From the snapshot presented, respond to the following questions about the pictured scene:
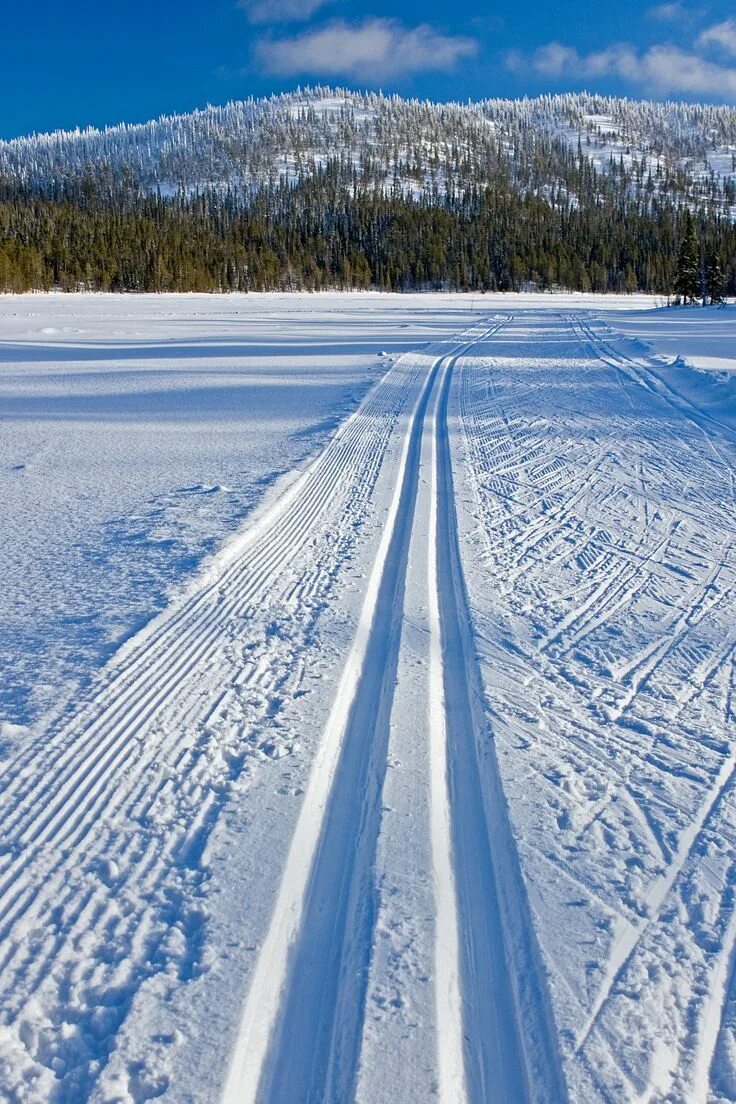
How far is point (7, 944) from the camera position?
2.10 m

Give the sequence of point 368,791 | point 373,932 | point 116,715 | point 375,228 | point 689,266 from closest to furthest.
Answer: point 373,932
point 368,791
point 116,715
point 689,266
point 375,228

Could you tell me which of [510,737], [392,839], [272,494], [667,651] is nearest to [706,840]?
[510,737]

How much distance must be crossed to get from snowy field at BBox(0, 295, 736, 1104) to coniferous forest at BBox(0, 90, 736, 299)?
53891mm

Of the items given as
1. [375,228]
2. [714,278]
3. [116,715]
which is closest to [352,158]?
[375,228]

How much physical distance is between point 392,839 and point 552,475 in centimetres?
559

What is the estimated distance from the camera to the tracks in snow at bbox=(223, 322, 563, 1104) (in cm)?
178

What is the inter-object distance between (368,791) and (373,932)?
2.20 feet

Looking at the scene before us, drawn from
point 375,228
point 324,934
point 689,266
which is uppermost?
point 375,228

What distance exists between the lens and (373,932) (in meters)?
2.15

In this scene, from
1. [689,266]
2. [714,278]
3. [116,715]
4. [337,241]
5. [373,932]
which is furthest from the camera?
[337,241]

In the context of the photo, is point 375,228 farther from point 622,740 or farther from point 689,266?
point 622,740

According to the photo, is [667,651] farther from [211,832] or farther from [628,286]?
[628,286]

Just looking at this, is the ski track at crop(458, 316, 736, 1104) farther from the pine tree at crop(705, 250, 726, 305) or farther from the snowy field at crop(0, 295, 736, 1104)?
the pine tree at crop(705, 250, 726, 305)

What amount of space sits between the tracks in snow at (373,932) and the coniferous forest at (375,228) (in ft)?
184
